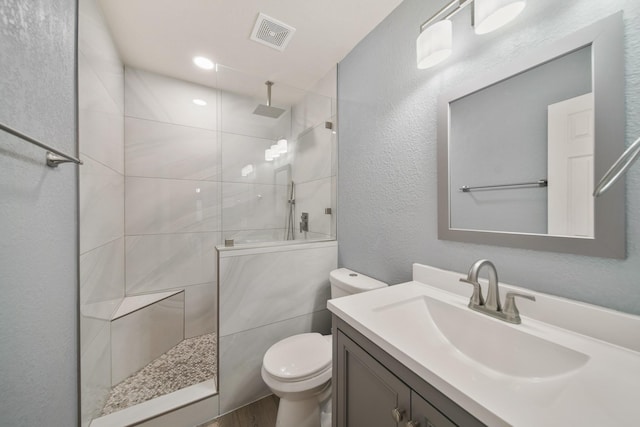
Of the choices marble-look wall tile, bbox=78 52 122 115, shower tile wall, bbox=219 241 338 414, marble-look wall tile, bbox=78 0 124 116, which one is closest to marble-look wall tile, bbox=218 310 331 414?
shower tile wall, bbox=219 241 338 414

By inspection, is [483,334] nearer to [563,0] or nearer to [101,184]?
[563,0]

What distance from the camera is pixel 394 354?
0.59m

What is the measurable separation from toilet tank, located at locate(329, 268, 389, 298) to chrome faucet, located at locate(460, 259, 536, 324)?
1.88 ft

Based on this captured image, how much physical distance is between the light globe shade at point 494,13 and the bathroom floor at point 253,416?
214 cm

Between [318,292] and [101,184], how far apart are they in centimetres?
156

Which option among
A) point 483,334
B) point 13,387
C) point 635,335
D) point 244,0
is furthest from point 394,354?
point 244,0

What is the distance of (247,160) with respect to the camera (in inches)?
60.0

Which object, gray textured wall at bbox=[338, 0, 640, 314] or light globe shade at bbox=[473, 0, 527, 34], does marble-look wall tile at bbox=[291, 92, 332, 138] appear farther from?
light globe shade at bbox=[473, 0, 527, 34]

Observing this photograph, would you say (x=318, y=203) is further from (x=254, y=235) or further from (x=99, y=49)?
(x=99, y=49)

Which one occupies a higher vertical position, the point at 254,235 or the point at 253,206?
the point at 253,206

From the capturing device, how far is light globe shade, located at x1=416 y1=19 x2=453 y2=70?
929 millimetres

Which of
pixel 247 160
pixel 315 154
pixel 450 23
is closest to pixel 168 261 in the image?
pixel 247 160

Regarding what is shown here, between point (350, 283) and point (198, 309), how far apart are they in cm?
155

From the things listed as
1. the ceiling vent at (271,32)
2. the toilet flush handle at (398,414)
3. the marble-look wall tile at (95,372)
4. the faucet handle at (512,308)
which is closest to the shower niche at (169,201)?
the marble-look wall tile at (95,372)
